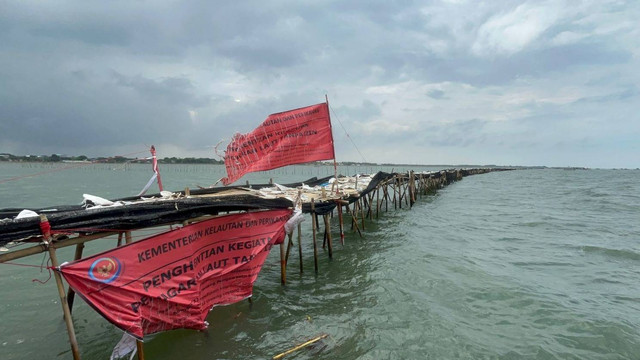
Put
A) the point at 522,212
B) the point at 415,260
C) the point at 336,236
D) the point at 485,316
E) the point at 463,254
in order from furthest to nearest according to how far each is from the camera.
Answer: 1. the point at 522,212
2. the point at 336,236
3. the point at 463,254
4. the point at 415,260
5. the point at 485,316

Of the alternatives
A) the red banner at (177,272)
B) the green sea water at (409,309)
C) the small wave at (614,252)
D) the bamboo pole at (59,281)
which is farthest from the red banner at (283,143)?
the small wave at (614,252)

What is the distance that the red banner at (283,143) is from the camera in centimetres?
994

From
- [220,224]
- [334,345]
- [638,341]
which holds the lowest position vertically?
[638,341]

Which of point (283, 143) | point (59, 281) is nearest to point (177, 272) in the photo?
point (59, 281)

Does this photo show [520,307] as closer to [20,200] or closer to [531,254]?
[531,254]

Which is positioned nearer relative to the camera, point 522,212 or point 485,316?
point 485,316

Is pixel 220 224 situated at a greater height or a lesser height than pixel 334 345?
greater

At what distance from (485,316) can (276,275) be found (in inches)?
247

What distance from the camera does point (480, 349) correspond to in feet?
21.9

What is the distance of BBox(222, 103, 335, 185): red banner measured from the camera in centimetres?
994

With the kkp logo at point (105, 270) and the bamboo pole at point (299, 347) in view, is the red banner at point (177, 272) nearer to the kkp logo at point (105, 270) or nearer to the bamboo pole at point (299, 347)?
the kkp logo at point (105, 270)

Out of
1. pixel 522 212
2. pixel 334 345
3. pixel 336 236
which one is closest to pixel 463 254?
pixel 336 236

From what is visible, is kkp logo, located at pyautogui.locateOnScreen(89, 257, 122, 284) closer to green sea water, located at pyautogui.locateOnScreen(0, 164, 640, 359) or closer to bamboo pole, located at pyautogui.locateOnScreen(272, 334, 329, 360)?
green sea water, located at pyautogui.locateOnScreen(0, 164, 640, 359)

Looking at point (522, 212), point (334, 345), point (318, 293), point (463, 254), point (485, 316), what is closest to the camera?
point (334, 345)
